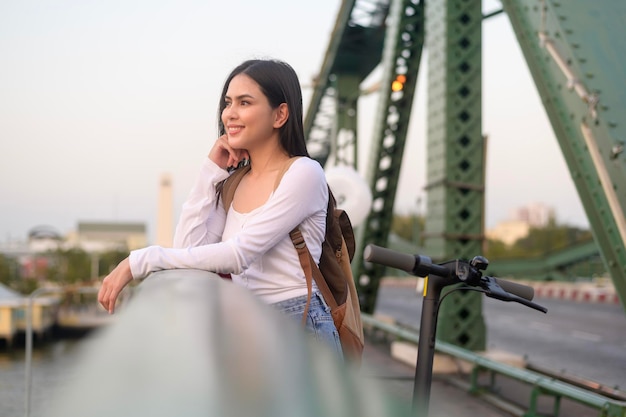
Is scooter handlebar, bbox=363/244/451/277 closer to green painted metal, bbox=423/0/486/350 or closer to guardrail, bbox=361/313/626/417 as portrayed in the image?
guardrail, bbox=361/313/626/417

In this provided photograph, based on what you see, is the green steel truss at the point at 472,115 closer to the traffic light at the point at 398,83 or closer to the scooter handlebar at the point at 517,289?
the traffic light at the point at 398,83

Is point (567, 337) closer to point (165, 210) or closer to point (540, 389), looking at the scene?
point (540, 389)

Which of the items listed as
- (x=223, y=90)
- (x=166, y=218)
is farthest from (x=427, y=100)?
(x=166, y=218)

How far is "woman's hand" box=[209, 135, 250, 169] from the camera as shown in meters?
2.29

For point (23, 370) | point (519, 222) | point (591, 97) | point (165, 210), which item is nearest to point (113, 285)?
point (591, 97)

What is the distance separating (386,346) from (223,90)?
9264 mm

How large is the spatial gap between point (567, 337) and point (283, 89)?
14.9m

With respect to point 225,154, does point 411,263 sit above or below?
below

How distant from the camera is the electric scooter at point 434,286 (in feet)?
6.17

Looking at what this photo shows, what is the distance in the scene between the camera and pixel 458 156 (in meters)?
7.99

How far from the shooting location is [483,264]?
1.96m

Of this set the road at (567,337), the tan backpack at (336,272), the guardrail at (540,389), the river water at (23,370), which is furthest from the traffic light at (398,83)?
the river water at (23,370)

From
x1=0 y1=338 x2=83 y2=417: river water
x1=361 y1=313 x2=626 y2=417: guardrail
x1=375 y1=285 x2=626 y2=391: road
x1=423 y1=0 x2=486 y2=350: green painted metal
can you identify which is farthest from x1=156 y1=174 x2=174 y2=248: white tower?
x1=361 y1=313 x2=626 y2=417: guardrail

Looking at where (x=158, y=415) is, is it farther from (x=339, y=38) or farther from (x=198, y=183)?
(x=339, y=38)
